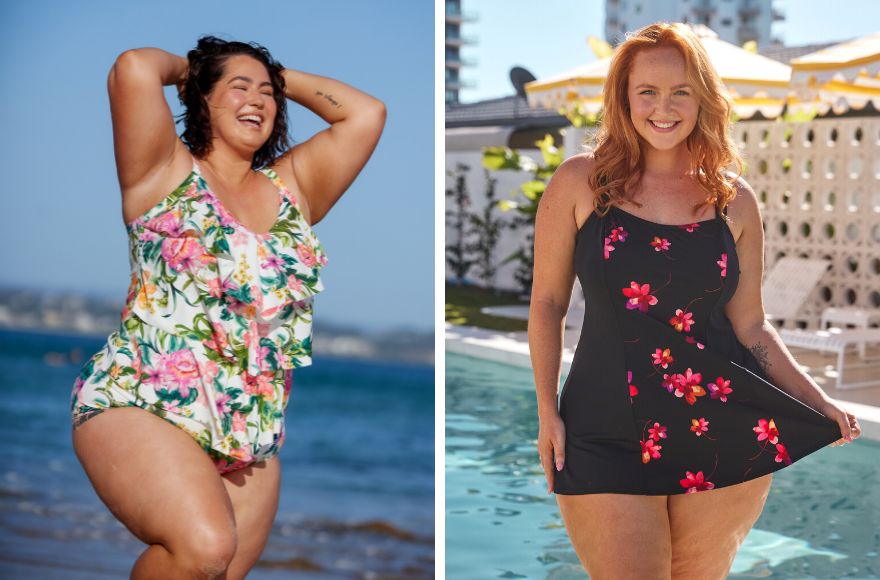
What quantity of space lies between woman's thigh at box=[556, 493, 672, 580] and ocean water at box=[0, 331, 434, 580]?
18.0ft

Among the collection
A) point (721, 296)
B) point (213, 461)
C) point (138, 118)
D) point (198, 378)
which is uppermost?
point (138, 118)

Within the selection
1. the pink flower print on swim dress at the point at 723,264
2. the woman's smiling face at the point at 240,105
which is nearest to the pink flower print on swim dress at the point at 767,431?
the pink flower print on swim dress at the point at 723,264

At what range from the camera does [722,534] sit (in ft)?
8.41

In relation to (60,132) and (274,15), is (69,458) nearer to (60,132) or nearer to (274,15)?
(60,132)

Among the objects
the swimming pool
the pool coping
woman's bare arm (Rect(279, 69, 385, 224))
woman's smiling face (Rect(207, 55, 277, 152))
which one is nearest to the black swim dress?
woman's bare arm (Rect(279, 69, 385, 224))

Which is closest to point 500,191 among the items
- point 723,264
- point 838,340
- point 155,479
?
point 838,340

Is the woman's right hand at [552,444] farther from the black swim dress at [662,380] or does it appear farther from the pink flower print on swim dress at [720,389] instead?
the pink flower print on swim dress at [720,389]

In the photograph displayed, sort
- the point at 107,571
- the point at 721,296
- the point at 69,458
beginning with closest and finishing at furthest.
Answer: the point at 721,296
the point at 107,571
the point at 69,458

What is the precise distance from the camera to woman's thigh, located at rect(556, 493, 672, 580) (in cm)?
238

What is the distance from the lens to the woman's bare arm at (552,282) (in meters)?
2.54

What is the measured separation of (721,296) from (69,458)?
58.5 ft

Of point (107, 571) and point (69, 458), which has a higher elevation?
point (107, 571)

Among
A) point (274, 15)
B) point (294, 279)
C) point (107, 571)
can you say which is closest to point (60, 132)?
point (274, 15)

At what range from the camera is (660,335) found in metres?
2.48
